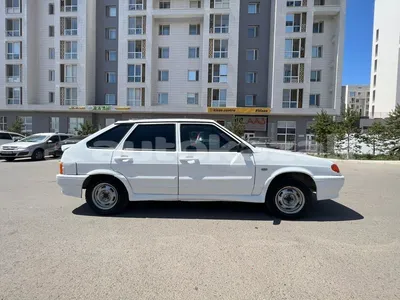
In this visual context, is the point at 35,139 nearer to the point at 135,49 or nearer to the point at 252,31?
the point at 135,49

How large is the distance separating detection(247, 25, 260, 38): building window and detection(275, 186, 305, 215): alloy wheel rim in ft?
103

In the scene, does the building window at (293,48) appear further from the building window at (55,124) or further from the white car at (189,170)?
the building window at (55,124)

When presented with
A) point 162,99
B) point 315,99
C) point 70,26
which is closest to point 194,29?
point 162,99

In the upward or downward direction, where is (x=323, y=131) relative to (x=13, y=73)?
downward

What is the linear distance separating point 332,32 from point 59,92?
3503 centimetres

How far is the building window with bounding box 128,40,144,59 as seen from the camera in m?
31.4

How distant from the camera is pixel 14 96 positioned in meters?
33.1

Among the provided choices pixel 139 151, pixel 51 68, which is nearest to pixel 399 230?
pixel 139 151

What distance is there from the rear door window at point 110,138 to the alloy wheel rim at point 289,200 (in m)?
3.09

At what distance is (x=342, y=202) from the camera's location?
5824mm

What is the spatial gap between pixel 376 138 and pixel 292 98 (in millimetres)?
14132

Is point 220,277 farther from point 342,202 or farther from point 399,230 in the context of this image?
point 342,202

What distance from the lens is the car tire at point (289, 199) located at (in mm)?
4547

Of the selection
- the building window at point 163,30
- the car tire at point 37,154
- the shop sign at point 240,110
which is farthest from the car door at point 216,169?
the building window at point 163,30
